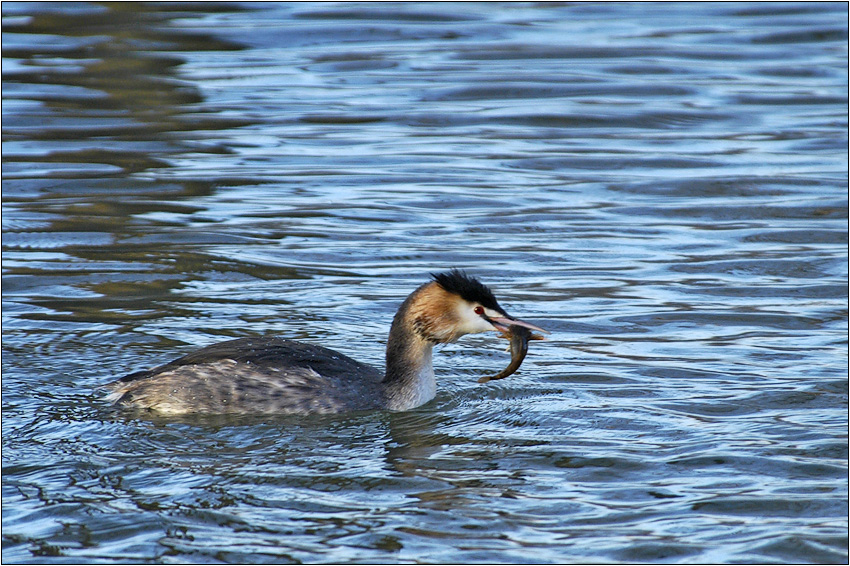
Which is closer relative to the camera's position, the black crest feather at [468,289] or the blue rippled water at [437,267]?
the blue rippled water at [437,267]

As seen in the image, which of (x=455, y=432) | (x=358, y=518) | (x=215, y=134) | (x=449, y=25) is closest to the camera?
(x=358, y=518)

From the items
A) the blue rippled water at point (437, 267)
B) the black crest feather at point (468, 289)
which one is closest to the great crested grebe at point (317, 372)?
the black crest feather at point (468, 289)

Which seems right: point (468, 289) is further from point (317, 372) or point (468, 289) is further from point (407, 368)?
point (317, 372)

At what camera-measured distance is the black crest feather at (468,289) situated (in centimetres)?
711

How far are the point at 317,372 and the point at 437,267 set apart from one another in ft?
9.22

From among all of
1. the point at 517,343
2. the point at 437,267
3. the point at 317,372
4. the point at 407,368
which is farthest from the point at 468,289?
the point at 437,267

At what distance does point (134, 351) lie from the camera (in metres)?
7.93

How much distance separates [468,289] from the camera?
7.11m

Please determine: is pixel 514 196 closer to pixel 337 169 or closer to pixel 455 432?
pixel 337 169

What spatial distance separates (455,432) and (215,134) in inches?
309

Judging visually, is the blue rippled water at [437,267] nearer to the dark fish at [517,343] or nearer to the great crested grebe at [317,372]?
the great crested grebe at [317,372]

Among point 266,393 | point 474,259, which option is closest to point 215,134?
point 474,259

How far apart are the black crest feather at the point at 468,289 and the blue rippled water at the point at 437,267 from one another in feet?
1.87

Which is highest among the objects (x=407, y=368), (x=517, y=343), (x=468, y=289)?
(x=468, y=289)
